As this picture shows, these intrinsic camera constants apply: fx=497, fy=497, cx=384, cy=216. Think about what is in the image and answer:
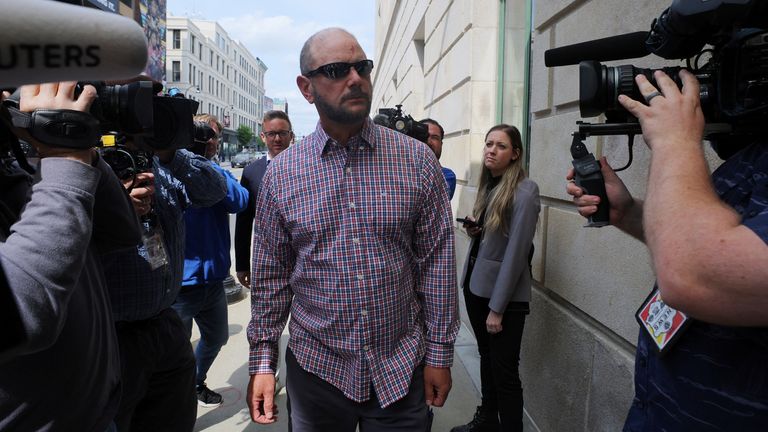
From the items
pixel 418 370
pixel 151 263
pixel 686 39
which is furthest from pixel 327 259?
pixel 686 39

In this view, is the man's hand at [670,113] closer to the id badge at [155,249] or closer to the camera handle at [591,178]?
the camera handle at [591,178]

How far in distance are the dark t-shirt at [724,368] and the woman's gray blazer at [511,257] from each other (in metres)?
1.69

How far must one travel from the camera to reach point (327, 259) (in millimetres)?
1969

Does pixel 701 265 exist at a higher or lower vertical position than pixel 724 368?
higher

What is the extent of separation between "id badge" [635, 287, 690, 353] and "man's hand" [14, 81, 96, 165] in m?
1.60

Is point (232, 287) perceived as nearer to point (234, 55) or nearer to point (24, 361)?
point (24, 361)

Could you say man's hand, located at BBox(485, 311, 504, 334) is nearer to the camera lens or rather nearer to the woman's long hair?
the woman's long hair

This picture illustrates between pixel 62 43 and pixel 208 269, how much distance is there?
10.3 ft

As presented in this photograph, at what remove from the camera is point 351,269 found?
1951 mm

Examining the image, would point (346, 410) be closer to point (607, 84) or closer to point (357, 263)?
point (357, 263)

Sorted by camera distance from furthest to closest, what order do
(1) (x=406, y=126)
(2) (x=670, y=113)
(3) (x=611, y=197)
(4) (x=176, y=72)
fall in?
1. (4) (x=176, y=72)
2. (1) (x=406, y=126)
3. (3) (x=611, y=197)
4. (2) (x=670, y=113)

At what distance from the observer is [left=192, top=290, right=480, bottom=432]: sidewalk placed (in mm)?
3553

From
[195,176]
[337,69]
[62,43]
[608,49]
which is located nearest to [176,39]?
[195,176]

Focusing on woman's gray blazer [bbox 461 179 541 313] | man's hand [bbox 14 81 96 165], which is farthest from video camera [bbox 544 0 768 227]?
woman's gray blazer [bbox 461 179 541 313]
